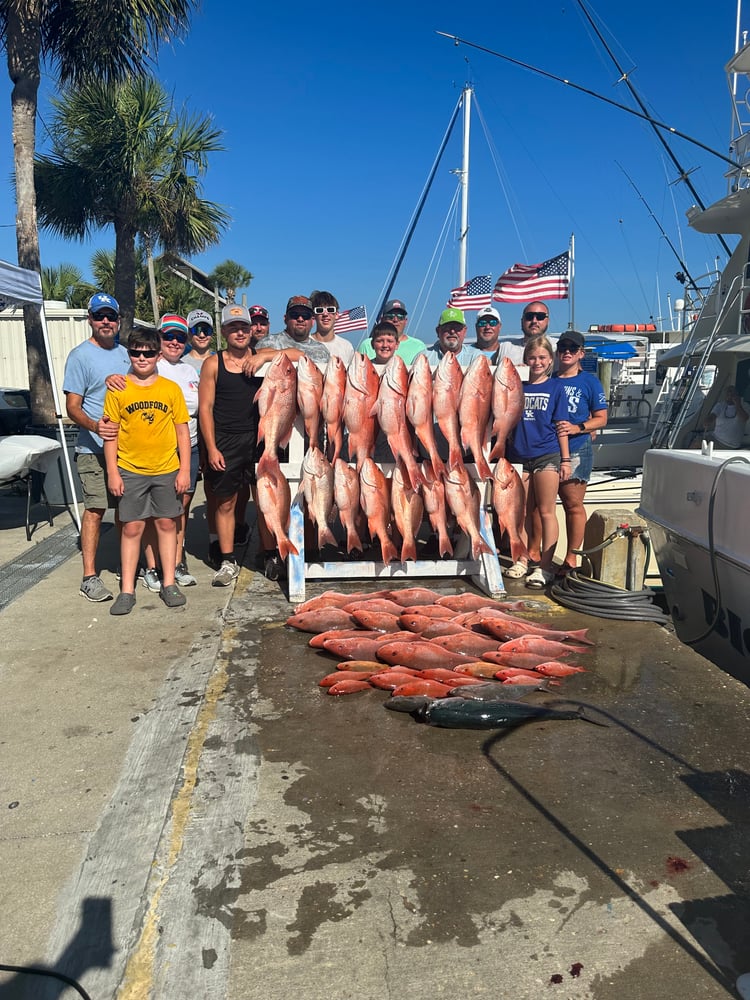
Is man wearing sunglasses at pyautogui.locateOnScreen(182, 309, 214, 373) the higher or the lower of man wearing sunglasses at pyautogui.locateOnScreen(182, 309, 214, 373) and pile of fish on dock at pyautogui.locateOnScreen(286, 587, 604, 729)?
the higher

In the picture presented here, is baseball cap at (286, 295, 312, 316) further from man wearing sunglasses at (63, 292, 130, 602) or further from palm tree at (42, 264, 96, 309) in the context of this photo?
palm tree at (42, 264, 96, 309)

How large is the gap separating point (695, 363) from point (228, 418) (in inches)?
269

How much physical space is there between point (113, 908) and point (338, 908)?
0.71 meters

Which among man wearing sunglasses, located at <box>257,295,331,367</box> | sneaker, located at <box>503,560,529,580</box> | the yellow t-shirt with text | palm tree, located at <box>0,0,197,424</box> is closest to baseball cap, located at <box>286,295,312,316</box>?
man wearing sunglasses, located at <box>257,295,331,367</box>

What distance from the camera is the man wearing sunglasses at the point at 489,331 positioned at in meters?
6.33

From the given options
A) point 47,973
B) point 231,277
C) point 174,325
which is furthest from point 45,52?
point 231,277

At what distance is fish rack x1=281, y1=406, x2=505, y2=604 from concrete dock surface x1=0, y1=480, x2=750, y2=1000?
1235 mm

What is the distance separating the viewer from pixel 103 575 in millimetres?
6141

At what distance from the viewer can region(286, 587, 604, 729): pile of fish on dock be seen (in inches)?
139

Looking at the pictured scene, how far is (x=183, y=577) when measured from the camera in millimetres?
5773

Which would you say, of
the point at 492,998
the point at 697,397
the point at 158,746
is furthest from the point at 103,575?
the point at 697,397

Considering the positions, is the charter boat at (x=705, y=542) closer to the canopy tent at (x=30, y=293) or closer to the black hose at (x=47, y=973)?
the black hose at (x=47, y=973)

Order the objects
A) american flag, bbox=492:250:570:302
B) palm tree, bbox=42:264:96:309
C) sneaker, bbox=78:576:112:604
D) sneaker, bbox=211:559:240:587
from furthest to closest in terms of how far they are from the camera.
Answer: palm tree, bbox=42:264:96:309, american flag, bbox=492:250:570:302, sneaker, bbox=211:559:240:587, sneaker, bbox=78:576:112:604

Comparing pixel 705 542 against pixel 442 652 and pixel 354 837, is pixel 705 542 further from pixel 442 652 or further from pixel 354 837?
pixel 354 837
